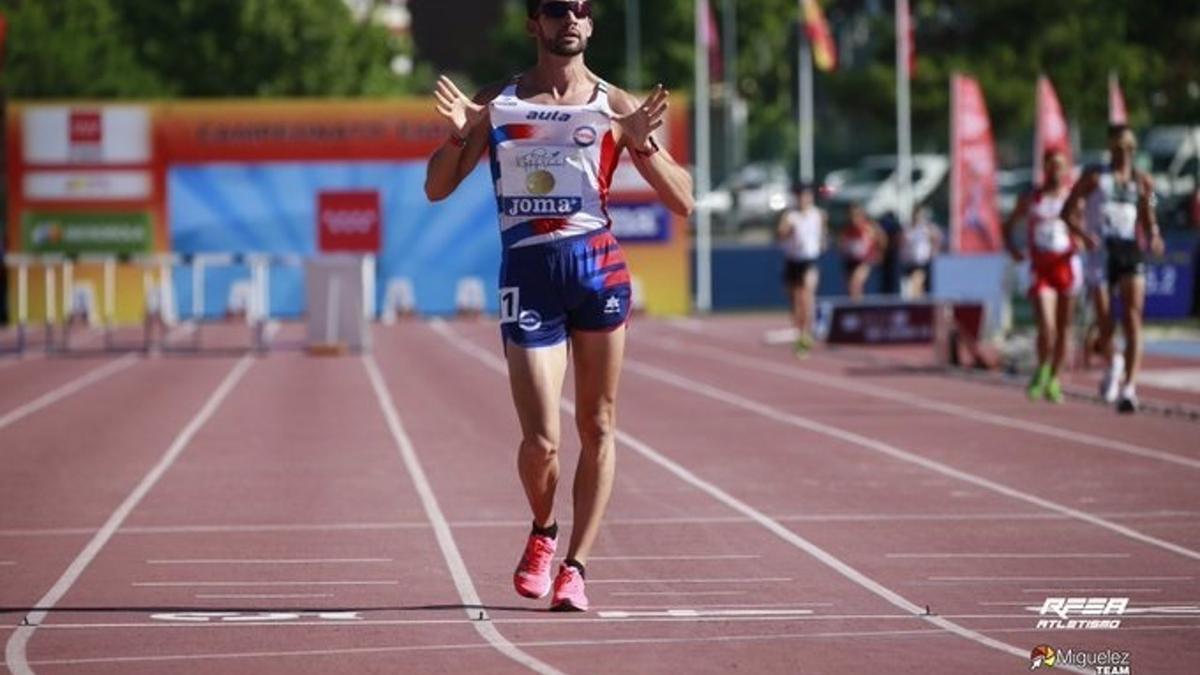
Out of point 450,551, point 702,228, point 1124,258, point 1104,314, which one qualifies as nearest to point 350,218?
point 702,228

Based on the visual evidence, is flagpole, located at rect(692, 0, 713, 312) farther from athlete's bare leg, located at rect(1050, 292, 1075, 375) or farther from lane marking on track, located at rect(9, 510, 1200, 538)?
lane marking on track, located at rect(9, 510, 1200, 538)

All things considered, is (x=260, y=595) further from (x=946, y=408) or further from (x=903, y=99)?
(x=903, y=99)

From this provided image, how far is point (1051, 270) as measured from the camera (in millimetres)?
21984

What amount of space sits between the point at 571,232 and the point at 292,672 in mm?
2154

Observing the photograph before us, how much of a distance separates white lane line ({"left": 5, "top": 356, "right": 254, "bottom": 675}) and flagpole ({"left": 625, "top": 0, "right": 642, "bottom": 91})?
59.4m

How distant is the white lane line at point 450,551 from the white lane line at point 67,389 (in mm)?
2837

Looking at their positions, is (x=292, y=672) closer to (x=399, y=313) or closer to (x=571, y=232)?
(x=571, y=232)

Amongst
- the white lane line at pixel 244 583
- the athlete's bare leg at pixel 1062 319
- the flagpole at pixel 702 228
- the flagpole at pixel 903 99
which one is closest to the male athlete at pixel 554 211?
the white lane line at pixel 244 583

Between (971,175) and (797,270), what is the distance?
2.33 meters

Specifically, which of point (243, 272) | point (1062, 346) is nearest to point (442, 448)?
point (1062, 346)

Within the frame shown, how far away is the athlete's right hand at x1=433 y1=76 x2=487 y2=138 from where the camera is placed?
393 inches

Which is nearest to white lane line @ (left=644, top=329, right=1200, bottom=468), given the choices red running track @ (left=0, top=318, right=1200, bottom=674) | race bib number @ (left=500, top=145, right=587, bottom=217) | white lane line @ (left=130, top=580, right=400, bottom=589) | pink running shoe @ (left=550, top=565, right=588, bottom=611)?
red running track @ (left=0, top=318, right=1200, bottom=674)

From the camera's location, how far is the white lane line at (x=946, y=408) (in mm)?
17453

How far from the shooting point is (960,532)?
1288cm
